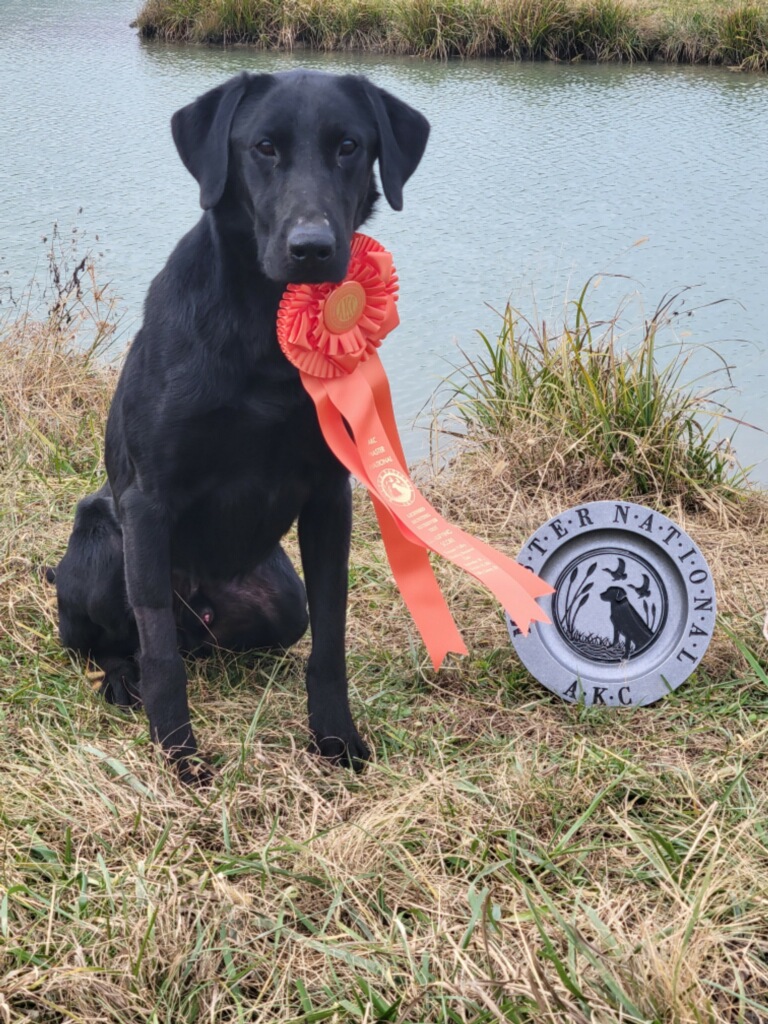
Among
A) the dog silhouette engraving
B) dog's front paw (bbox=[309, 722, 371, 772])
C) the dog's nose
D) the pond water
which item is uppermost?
the dog's nose

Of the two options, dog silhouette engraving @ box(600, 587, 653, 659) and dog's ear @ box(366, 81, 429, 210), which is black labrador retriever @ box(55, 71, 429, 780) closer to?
dog's ear @ box(366, 81, 429, 210)

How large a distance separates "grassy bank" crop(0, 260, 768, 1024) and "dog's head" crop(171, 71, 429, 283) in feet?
3.25

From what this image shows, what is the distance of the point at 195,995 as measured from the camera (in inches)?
64.1

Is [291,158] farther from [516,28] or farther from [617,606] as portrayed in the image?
[516,28]

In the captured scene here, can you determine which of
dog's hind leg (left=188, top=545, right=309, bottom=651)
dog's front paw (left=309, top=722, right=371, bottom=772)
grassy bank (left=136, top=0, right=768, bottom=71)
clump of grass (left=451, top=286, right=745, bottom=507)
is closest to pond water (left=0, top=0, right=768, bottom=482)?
clump of grass (left=451, top=286, right=745, bottom=507)

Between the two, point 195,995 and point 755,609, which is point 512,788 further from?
point 755,609

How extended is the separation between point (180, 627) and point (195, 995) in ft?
3.77

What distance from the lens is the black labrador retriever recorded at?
6.86ft

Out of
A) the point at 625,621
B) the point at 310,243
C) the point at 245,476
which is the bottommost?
the point at 625,621

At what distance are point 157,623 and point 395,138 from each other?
110 cm

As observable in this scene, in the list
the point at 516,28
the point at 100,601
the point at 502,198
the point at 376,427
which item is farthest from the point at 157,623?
the point at 516,28

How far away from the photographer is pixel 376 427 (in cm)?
238

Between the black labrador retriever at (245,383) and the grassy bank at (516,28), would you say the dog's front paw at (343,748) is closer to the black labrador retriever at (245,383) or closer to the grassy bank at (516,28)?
the black labrador retriever at (245,383)

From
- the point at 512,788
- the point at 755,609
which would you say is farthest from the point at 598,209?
the point at 512,788
